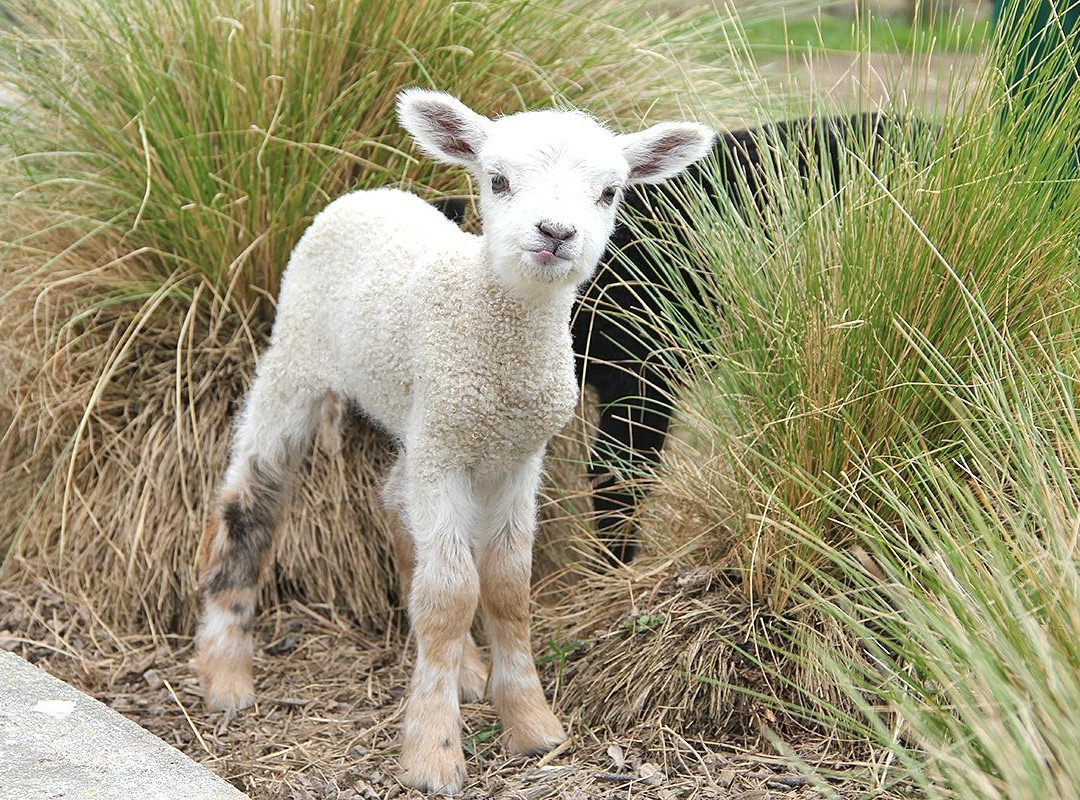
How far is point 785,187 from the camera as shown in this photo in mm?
3834

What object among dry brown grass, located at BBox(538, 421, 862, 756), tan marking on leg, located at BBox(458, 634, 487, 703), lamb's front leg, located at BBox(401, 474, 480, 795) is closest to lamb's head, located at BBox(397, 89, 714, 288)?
lamb's front leg, located at BBox(401, 474, 480, 795)

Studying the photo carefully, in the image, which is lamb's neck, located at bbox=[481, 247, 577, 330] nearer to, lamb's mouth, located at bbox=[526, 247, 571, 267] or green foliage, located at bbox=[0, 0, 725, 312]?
lamb's mouth, located at bbox=[526, 247, 571, 267]

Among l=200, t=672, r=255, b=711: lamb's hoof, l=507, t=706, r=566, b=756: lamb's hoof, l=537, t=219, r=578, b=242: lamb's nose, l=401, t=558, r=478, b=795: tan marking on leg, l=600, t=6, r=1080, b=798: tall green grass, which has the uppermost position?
Answer: l=537, t=219, r=578, b=242: lamb's nose

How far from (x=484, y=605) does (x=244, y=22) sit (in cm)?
226

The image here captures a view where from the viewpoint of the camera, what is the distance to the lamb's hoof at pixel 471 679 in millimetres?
3814

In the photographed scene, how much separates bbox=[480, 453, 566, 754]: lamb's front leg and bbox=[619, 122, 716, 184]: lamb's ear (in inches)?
30.9

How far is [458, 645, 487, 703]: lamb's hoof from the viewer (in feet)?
12.5

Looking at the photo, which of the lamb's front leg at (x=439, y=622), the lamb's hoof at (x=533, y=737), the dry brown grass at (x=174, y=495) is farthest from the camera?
the dry brown grass at (x=174, y=495)

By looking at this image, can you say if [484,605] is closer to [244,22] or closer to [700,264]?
[700,264]

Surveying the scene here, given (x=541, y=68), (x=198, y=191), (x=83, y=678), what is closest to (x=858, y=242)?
(x=541, y=68)

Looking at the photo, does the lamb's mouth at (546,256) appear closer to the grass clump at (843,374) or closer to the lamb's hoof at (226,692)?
the grass clump at (843,374)

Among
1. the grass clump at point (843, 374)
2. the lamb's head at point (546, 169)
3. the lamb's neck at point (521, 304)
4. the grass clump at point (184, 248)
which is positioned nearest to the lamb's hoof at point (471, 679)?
the grass clump at point (843, 374)

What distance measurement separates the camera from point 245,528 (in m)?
3.87

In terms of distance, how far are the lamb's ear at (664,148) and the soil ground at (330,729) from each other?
143 centimetres
